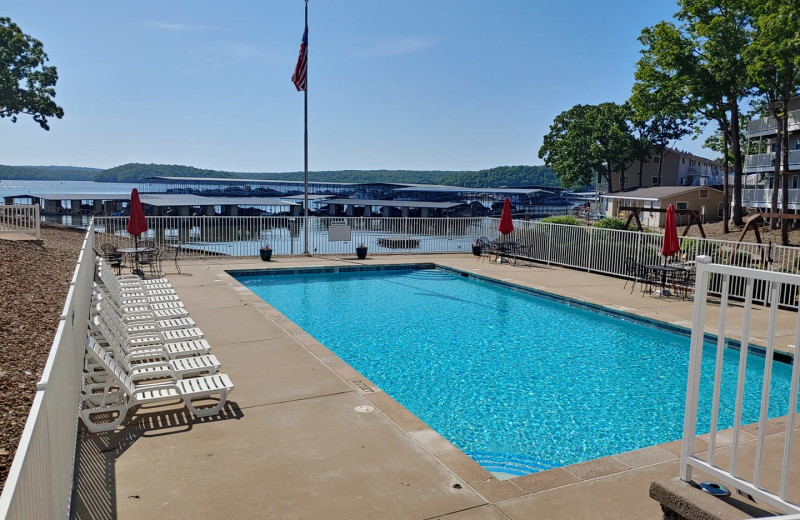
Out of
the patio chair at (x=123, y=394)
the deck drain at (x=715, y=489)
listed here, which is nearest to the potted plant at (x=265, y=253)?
the patio chair at (x=123, y=394)

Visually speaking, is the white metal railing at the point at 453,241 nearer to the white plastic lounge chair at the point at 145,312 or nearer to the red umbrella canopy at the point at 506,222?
the red umbrella canopy at the point at 506,222

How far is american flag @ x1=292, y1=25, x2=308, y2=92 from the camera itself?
1928 cm

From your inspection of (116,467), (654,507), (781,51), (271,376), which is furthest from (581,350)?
(781,51)

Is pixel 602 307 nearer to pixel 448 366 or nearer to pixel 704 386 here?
pixel 704 386

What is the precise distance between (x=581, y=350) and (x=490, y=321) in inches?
92.7

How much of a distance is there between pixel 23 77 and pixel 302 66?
1980 centimetres

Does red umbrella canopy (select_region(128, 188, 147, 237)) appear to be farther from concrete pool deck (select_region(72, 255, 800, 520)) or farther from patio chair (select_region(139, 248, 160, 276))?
concrete pool deck (select_region(72, 255, 800, 520))

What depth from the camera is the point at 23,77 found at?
3025 cm

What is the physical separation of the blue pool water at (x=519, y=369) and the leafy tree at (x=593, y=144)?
4994 cm

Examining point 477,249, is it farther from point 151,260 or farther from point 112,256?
point 112,256

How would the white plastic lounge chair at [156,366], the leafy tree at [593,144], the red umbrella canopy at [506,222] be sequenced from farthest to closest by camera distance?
the leafy tree at [593,144] → the red umbrella canopy at [506,222] → the white plastic lounge chair at [156,366]

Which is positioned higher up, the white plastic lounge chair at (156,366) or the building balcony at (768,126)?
the building balcony at (768,126)

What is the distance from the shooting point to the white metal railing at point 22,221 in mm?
16938

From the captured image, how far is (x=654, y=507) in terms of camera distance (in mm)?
3918
